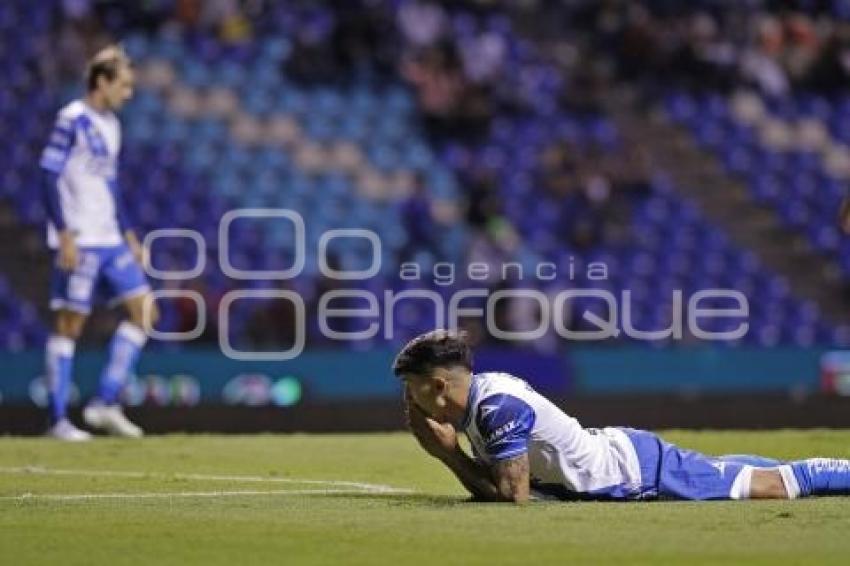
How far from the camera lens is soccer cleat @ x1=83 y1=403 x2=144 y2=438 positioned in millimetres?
14758

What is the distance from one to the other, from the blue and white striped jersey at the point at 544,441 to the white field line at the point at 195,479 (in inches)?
70.7

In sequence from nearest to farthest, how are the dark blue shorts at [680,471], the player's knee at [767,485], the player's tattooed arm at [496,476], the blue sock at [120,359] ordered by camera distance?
the player's tattooed arm at [496,476] → the dark blue shorts at [680,471] → the player's knee at [767,485] → the blue sock at [120,359]

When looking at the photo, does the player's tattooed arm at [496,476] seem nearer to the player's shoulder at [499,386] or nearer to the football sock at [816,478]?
the player's shoulder at [499,386]

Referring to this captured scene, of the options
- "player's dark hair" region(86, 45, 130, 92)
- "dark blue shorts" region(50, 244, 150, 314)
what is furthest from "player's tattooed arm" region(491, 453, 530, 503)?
"player's dark hair" region(86, 45, 130, 92)

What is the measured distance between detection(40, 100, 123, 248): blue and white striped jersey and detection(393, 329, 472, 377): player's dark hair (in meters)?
6.18

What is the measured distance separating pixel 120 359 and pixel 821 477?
6568 mm

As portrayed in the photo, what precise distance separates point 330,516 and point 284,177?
560 inches

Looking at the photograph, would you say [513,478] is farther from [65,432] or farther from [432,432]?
[65,432]

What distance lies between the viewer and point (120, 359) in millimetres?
14695

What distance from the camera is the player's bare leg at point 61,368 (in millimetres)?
14584

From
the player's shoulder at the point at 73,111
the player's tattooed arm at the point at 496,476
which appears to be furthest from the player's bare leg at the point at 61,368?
the player's tattooed arm at the point at 496,476

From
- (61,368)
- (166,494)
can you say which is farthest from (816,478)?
(61,368)

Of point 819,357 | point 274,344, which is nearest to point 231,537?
point 274,344

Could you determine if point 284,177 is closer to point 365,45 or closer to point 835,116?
point 365,45
